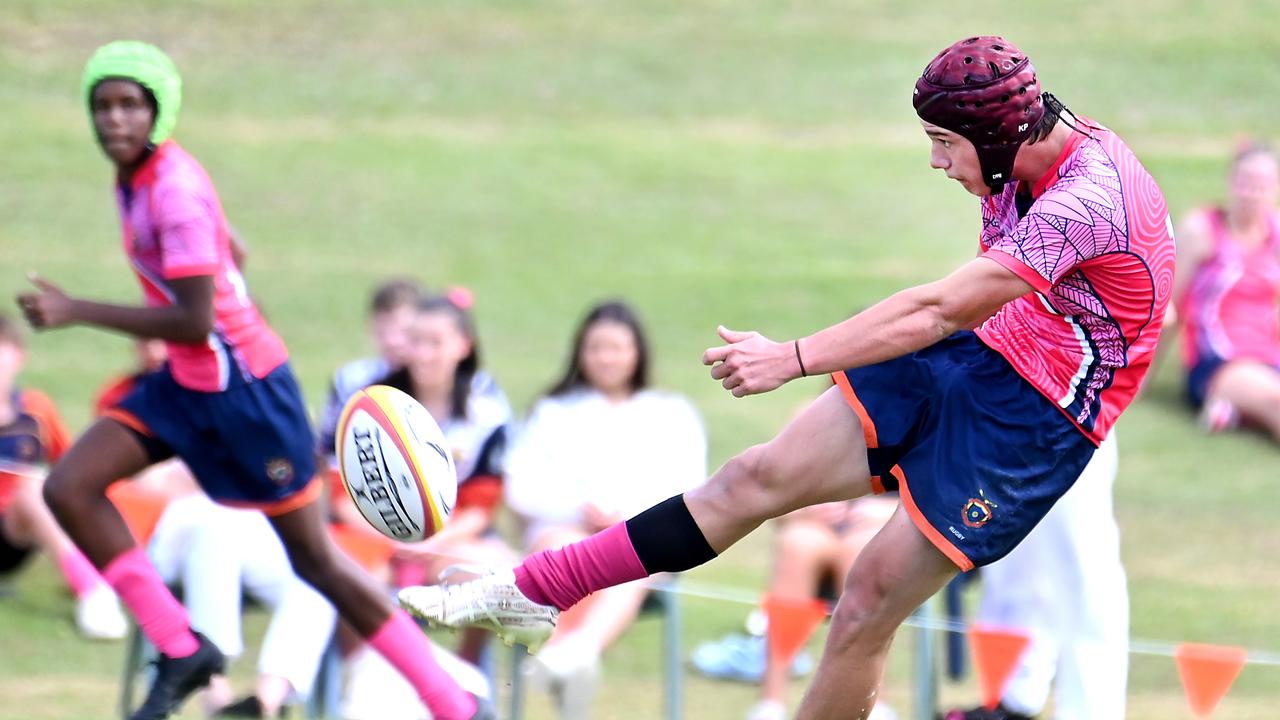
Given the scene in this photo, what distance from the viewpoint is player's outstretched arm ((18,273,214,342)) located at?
4.97m

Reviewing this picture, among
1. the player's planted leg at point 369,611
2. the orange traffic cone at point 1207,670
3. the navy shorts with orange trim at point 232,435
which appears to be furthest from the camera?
the orange traffic cone at point 1207,670

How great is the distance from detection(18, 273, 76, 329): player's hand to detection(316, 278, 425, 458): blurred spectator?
6.40ft

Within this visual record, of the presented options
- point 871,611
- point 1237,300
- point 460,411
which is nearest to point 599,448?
point 460,411

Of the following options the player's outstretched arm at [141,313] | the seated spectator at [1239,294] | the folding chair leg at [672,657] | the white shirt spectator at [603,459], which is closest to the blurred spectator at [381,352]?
the white shirt spectator at [603,459]

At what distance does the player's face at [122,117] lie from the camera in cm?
517

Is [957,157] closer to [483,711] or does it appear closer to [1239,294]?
[483,711]

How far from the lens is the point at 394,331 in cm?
745

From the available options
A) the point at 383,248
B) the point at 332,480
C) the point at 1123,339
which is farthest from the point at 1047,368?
the point at 383,248

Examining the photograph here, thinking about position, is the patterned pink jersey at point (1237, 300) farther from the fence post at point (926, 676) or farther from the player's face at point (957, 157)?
the player's face at point (957, 157)

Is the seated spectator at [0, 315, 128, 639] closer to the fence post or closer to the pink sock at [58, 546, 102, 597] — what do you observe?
the pink sock at [58, 546, 102, 597]

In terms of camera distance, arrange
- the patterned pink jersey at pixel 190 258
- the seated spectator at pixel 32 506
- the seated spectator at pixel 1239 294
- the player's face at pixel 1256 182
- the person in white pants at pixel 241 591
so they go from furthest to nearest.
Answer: the seated spectator at pixel 1239 294
the player's face at pixel 1256 182
the seated spectator at pixel 32 506
the person in white pants at pixel 241 591
the patterned pink jersey at pixel 190 258

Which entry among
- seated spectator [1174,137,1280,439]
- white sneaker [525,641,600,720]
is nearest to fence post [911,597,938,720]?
white sneaker [525,641,600,720]

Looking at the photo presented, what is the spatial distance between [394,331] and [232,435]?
6.95 feet

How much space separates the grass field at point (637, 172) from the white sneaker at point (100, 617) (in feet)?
0.48
